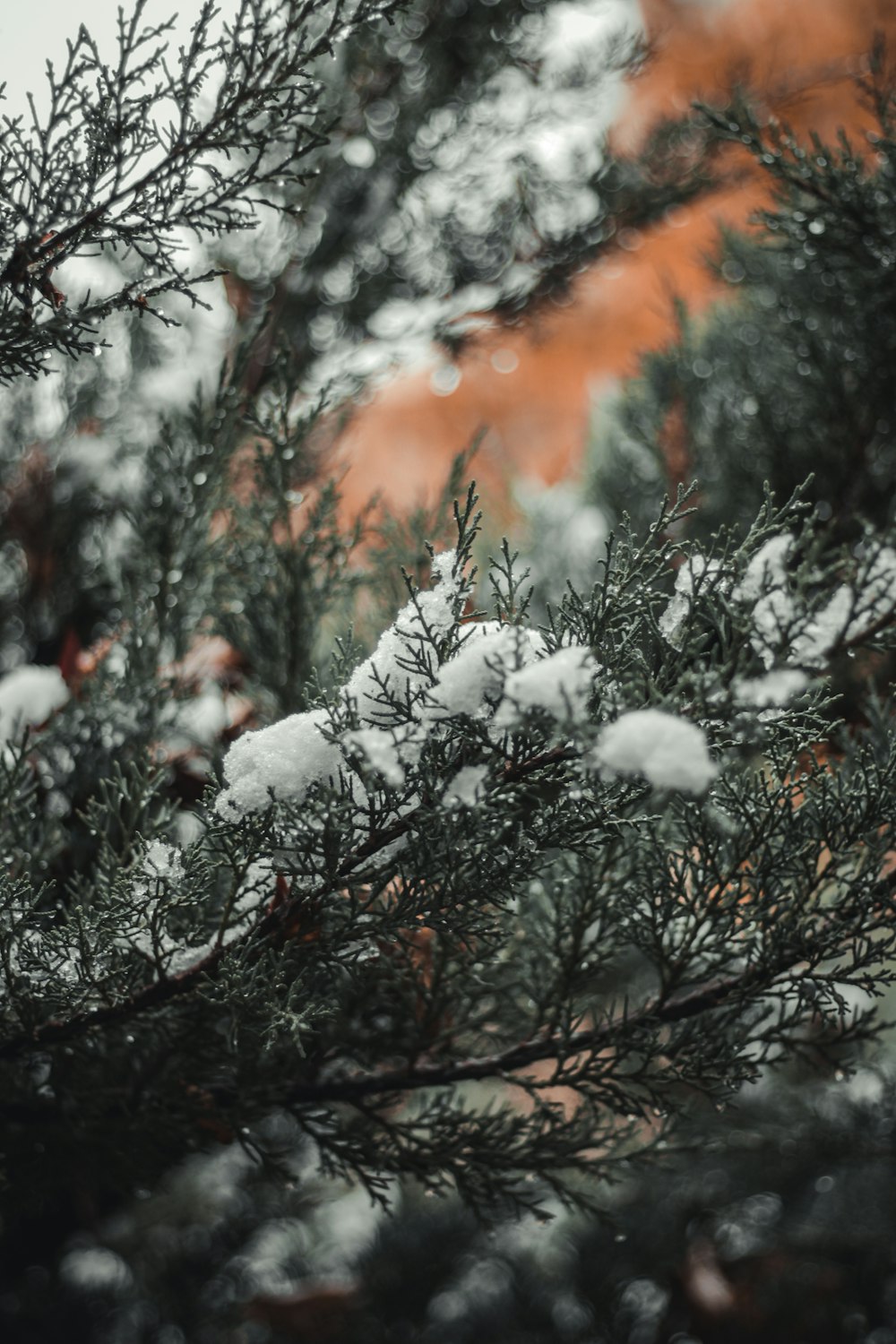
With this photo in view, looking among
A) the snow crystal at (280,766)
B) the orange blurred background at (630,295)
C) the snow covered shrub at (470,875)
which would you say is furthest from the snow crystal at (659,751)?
the orange blurred background at (630,295)

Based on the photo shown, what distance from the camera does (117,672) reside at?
1.47 m

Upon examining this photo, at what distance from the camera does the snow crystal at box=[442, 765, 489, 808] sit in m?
0.78

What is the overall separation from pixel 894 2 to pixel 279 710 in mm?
3470

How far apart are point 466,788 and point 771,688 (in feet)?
0.84

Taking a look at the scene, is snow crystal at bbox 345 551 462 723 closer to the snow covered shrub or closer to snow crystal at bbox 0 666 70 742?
the snow covered shrub

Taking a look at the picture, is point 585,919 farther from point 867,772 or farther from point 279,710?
point 279,710

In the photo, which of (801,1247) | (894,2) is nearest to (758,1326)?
(801,1247)

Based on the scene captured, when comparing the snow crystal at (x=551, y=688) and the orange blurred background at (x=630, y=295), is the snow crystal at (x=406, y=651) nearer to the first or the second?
the snow crystal at (x=551, y=688)

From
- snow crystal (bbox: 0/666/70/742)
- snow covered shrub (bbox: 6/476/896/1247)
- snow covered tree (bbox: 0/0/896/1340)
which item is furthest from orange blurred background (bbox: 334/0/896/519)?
snow covered shrub (bbox: 6/476/896/1247)

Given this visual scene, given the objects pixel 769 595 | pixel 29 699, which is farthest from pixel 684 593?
pixel 29 699

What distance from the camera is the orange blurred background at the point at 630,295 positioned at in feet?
6.92

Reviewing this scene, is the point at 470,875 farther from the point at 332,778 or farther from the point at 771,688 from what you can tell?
the point at 771,688

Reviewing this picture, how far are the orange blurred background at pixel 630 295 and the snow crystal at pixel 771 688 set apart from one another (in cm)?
84

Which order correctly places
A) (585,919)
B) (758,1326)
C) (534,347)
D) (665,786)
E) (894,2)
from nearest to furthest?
(665,786), (585,919), (758,1326), (534,347), (894,2)
